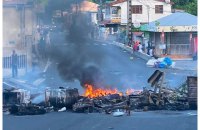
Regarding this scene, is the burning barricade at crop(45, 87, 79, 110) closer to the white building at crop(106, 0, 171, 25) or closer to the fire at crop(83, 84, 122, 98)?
the fire at crop(83, 84, 122, 98)

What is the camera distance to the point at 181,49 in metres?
29.9

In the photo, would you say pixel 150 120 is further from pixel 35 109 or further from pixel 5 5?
pixel 5 5

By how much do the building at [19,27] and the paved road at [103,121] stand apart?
1003 centimetres

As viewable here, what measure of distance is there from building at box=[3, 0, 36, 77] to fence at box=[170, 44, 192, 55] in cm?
833

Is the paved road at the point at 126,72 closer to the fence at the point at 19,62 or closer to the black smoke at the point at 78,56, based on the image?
the black smoke at the point at 78,56

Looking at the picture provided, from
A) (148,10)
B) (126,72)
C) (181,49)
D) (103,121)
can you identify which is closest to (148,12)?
(148,10)

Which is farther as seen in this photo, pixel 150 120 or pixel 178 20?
pixel 178 20

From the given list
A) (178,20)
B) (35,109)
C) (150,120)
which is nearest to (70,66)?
Result: (35,109)

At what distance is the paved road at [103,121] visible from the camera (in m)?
12.5

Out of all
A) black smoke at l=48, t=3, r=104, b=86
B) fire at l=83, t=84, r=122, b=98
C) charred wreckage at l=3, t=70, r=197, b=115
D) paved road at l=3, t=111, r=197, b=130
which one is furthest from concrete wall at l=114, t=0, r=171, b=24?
paved road at l=3, t=111, r=197, b=130

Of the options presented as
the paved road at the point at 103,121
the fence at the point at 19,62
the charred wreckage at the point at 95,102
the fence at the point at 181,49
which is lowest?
the paved road at the point at 103,121

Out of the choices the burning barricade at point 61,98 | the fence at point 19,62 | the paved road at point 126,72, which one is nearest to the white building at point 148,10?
the paved road at point 126,72

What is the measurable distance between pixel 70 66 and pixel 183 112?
21.1 feet

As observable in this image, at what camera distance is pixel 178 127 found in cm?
1247
